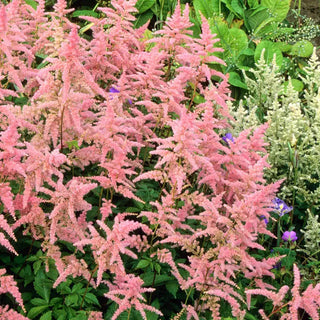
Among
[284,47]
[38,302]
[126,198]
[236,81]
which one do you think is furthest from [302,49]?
[38,302]

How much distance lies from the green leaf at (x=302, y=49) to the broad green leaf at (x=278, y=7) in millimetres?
639

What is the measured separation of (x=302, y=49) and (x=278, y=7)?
3.31ft

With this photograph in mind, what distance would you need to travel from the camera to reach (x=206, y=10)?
6844 mm

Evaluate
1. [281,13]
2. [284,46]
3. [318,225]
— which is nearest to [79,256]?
[318,225]

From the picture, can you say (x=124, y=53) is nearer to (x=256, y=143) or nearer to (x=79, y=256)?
(x=256, y=143)

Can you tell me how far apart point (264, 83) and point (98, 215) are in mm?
2690

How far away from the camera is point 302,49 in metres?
6.33

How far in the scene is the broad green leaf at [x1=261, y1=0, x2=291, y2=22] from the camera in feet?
22.5

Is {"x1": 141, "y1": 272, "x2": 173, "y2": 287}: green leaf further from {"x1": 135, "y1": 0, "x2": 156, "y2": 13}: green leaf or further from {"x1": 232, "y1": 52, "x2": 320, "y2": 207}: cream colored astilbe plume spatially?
{"x1": 135, "y1": 0, "x2": 156, "y2": 13}: green leaf

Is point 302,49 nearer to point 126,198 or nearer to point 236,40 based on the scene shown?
point 236,40

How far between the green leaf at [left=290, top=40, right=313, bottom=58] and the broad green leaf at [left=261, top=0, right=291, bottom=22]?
639mm

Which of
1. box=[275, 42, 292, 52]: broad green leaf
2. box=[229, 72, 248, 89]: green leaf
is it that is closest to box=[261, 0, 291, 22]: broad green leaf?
box=[275, 42, 292, 52]: broad green leaf

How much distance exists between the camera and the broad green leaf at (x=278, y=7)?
687 cm

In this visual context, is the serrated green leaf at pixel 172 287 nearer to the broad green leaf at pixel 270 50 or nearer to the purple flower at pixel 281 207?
the purple flower at pixel 281 207
